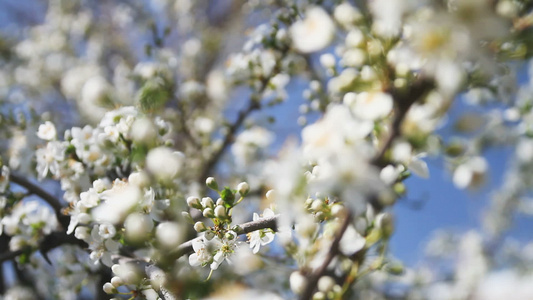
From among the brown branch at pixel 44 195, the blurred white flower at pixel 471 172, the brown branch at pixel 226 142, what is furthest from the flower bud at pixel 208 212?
the brown branch at pixel 226 142

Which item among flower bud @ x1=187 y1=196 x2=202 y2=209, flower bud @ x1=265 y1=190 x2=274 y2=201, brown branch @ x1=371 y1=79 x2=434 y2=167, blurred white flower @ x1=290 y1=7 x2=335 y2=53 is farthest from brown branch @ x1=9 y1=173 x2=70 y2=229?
brown branch @ x1=371 y1=79 x2=434 y2=167

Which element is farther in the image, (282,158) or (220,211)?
(220,211)

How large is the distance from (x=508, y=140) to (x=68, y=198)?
3340 millimetres

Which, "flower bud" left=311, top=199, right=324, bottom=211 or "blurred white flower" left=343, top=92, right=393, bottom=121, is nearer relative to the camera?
"blurred white flower" left=343, top=92, right=393, bottom=121

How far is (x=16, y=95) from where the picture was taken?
14.3 feet

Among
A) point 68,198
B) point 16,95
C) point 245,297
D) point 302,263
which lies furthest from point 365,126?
point 16,95

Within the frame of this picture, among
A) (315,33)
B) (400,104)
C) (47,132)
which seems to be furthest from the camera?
(47,132)

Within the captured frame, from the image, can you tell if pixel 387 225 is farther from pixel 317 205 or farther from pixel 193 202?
pixel 193 202

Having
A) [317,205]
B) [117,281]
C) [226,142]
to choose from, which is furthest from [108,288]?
[226,142]

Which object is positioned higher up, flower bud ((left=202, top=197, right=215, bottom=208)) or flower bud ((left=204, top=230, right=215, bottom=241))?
flower bud ((left=202, top=197, right=215, bottom=208))

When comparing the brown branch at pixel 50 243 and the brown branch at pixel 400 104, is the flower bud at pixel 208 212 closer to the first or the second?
the brown branch at pixel 400 104

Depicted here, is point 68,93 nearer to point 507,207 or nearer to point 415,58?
point 415,58

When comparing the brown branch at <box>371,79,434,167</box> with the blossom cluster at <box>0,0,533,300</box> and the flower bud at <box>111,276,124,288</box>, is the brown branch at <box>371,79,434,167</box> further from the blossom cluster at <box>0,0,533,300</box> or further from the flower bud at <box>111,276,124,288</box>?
the flower bud at <box>111,276,124,288</box>

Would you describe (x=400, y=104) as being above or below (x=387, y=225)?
above
